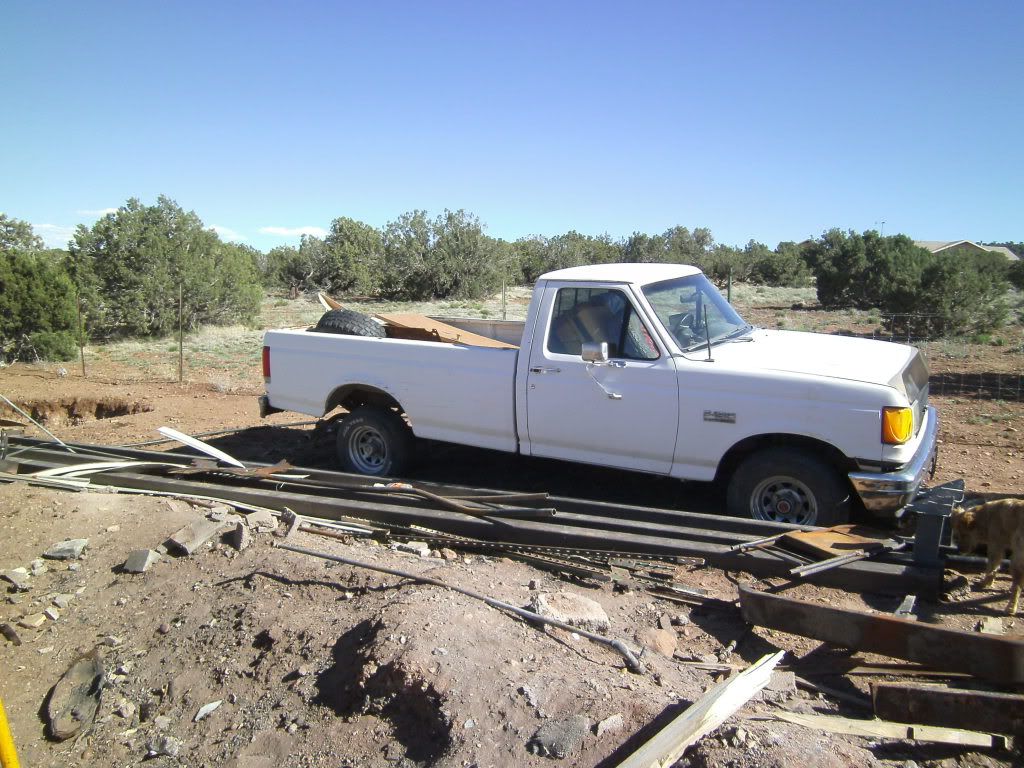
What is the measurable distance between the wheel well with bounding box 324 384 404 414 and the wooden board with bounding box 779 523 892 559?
3.43 m

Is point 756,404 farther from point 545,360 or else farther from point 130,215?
point 130,215

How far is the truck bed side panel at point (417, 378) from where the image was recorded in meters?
6.23

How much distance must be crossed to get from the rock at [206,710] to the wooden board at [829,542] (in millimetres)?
3292

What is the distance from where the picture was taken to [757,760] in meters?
2.97

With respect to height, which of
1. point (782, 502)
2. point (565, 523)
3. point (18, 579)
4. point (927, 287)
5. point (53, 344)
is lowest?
point (18, 579)

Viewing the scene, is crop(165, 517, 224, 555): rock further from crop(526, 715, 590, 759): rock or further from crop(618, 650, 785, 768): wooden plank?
crop(618, 650, 785, 768): wooden plank

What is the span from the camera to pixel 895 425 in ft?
16.0

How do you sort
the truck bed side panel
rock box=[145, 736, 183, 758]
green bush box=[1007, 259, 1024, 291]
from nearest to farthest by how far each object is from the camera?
rock box=[145, 736, 183, 758] < the truck bed side panel < green bush box=[1007, 259, 1024, 291]

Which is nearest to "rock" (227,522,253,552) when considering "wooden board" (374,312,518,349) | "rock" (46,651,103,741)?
"rock" (46,651,103,741)

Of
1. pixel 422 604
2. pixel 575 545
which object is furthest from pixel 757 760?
pixel 575 545

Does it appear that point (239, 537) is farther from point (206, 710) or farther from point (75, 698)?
point (206, 710)

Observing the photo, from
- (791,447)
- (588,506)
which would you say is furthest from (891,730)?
(588,506)

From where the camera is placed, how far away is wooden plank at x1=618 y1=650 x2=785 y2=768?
9.81 ft

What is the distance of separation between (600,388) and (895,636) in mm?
2602
